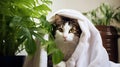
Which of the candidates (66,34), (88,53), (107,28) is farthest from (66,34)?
(107,28)

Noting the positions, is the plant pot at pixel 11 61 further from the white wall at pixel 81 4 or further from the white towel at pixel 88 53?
the white wall at pixel 81 4

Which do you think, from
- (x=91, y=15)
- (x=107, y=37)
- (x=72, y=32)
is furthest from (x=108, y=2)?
(x=72, y=32)

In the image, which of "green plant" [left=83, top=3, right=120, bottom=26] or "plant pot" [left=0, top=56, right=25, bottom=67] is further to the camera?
"green plant" [left=83, top=3, right=120, bottom=26]

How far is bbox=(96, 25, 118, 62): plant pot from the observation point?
1.21 meters

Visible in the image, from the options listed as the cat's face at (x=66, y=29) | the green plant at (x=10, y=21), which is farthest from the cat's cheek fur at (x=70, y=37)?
the green plant at (x=10, y=21)

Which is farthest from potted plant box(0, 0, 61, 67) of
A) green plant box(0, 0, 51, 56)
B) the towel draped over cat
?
the towel draped over cat

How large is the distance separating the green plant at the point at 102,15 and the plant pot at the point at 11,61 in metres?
0.73

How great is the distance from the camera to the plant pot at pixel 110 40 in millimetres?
1214

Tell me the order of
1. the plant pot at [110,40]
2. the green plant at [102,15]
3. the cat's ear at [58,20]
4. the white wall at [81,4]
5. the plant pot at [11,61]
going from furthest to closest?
the white wall at [81,4] → the green plant at [102,15] → the plant pot at [110,40] → the cat's ear at [58,20] → the plant pot at [11,61]

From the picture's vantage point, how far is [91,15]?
1.42 meters

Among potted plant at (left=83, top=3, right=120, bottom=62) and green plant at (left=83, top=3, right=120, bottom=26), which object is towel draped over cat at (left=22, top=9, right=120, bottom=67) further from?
green plant at (left=83, top=3, right=120, bottom=26)

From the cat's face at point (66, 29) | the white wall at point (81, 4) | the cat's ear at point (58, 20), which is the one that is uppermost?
the white wall at point (81, 4)

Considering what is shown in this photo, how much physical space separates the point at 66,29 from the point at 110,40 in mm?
507

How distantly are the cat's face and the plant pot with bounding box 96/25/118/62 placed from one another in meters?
0.42
